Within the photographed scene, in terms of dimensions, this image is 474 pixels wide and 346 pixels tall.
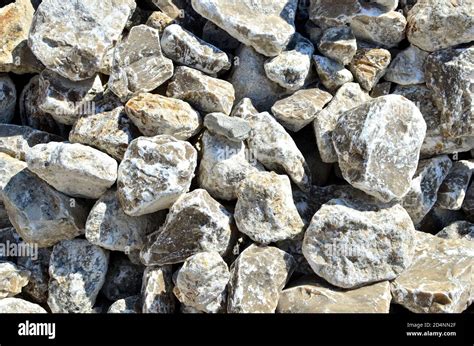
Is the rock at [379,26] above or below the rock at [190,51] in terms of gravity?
above

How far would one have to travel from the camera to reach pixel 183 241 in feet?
13.1

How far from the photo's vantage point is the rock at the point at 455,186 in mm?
4297

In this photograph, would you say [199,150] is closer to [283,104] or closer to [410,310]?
[283,104]

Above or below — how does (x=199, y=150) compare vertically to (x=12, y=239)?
above

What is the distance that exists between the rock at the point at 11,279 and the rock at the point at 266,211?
153 centimetres

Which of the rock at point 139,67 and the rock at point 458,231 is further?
the rock at point 458,231

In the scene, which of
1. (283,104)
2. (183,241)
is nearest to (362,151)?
(283,104)

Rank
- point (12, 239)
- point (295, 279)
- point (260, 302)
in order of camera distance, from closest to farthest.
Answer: point (260, 302), point (295, 279), point (12, 239)

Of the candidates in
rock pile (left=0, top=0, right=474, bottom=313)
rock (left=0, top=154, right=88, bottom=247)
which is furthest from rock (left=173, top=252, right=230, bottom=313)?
rock (left=0, top=154, right=88, bottom=247)

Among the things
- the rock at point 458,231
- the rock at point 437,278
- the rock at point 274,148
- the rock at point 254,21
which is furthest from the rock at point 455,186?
the rock at point 254,21

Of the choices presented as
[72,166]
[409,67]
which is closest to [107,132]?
[72,166]

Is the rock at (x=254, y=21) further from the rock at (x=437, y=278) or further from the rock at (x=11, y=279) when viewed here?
the rock at (x=11, y=279)

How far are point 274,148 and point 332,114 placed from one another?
1.54 feet

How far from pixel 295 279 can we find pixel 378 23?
1850 millimetres
